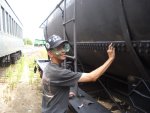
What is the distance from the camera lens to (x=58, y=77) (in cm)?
298

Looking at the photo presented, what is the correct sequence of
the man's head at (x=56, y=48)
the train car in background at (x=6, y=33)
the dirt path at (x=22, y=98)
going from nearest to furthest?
the man's head at (x=56, y=48)
the dirt path at (x=22, y=98)
the train car in background at (x=6, y=33)

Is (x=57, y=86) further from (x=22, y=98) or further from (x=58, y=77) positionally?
(x=22, y=98)

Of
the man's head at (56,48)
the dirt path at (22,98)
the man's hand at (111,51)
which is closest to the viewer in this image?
the man's head at (56,48)

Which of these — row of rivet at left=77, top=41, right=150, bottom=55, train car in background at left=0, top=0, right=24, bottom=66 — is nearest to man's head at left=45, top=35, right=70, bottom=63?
row of rivet at left=77, top=41, right=150, bottom=55

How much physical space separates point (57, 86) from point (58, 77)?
0.11 metres

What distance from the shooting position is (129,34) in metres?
3.10

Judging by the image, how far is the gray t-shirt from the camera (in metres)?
2.98

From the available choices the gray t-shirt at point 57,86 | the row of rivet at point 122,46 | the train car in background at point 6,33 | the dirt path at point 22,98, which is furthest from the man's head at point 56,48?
the train car in background at point 6,33

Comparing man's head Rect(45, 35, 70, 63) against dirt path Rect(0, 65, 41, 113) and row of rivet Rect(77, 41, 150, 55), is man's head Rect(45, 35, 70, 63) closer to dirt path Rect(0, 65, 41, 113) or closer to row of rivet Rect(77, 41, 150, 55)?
row of rivet Rect(77, 41, 150, 55)

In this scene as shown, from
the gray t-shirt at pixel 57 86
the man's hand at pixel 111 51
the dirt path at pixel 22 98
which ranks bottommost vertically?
the dirt path at pixel 22 98

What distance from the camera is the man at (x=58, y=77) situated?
296 cm

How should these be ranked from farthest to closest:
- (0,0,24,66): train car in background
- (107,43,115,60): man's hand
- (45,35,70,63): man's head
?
(0,0,24,66): train car in background → (107,43,115,60): man's hand → (45,35,70,63): man's head

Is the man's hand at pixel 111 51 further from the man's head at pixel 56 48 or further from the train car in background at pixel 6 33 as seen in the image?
the train car in background at pixel 6 33

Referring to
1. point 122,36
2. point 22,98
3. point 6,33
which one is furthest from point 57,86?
point 6,33
